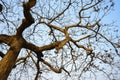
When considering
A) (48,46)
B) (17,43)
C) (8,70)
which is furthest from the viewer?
(48,46)

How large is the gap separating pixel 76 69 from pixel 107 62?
4.19 feet

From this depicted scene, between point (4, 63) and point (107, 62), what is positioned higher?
point (4, 63)

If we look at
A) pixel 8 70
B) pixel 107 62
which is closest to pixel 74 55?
pixel 107 62

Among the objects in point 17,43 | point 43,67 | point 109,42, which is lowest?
point 43,67

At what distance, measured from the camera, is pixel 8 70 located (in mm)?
6621

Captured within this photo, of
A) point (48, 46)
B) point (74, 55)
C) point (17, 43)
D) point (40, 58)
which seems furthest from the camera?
point (74, 55)

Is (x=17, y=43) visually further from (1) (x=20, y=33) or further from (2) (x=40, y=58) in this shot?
(2) (x=40, y=58)

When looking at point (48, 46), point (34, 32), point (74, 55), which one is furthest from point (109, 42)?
point (34, 32)

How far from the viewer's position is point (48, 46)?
7961 millimetres

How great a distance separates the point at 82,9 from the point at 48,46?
2197 millimetres

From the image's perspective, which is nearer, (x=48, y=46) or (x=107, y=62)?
(x=48, y=46)

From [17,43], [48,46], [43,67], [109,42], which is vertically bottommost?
[43,67]

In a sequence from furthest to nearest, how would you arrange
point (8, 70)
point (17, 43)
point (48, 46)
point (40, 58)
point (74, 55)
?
1. point (74, 55)
2. point (40, 58)
3. point (48, 46)
4. point (17, 43)
5. point (8, 70)

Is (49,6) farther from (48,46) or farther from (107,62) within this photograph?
(107,62)
